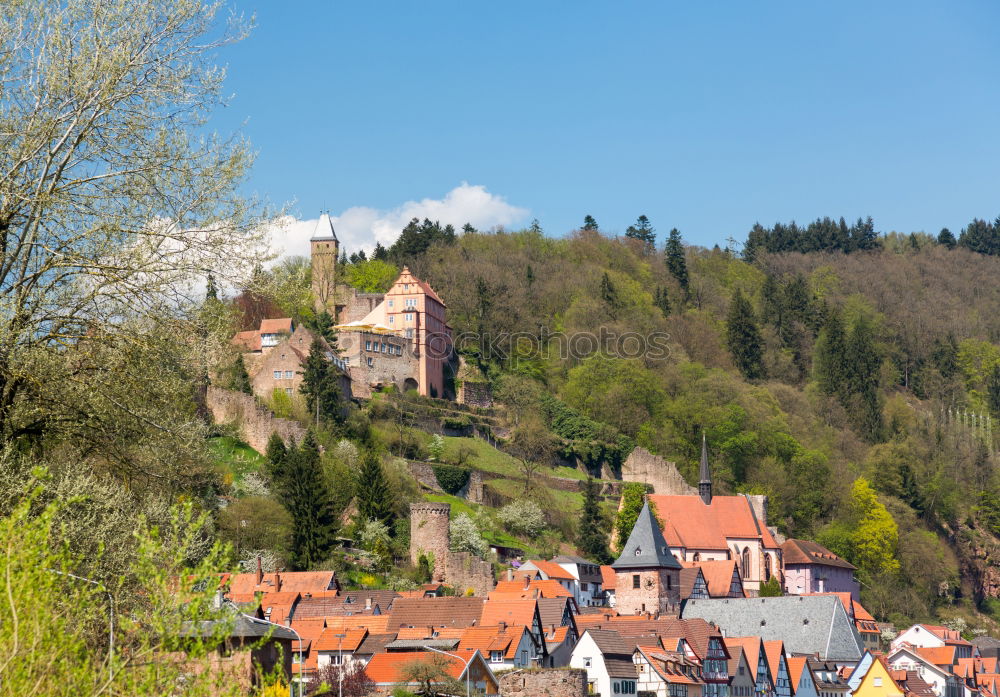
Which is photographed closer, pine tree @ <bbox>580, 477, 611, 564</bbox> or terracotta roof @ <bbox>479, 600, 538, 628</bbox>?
terracotta roof @ <bbox>479, 600, 538, 628</bbox>

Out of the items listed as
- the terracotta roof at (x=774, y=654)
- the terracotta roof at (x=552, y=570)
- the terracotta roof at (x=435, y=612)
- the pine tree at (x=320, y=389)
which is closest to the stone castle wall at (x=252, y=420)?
the pine tree at (x=320, y=389)

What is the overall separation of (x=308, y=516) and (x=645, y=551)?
1727 centimetres

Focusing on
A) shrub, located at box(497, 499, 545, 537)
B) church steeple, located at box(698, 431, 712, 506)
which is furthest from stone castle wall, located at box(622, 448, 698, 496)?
shrub, located at box(497, 499, 545, 537)

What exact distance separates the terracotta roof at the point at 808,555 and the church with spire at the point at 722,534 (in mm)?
629

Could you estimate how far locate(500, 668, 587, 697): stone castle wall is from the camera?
4119 cm

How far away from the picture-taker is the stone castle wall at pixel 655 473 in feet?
288

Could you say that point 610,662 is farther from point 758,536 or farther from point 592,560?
point 758,536

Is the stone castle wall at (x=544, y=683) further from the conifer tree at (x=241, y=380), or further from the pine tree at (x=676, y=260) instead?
the pine tree at (x=676, y=260)

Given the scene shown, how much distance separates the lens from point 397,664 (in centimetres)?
4278

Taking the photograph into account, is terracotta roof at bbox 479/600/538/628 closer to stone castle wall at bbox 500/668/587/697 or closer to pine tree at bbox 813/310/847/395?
stone castle wall at bbox 500/668/587/697

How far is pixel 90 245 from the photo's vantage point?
14688 millimetres

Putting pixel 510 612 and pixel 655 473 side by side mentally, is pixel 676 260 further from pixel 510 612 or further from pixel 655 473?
pixel 510 612

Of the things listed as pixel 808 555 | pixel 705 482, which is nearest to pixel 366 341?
pixel 705 482

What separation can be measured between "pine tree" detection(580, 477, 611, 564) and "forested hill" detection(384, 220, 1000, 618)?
48.4 feet
